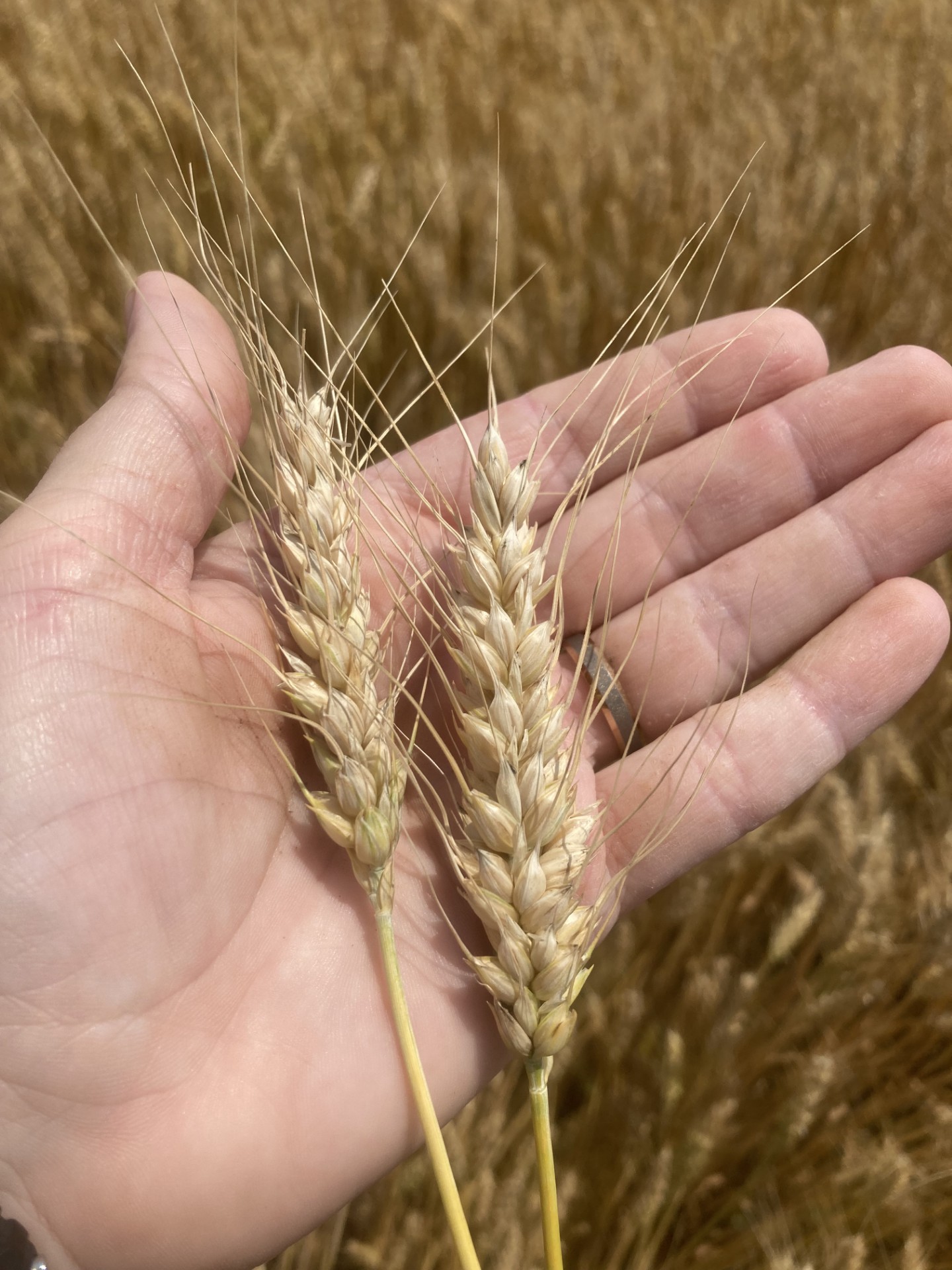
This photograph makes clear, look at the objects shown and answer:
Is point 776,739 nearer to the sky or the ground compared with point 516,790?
nearer to the ground

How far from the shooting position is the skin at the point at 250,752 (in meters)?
1.25

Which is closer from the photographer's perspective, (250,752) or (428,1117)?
(428,1117)

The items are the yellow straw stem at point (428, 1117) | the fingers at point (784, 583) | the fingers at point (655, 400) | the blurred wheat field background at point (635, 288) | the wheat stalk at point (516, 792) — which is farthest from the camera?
the fingers at point (655, 400)

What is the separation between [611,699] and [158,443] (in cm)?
85

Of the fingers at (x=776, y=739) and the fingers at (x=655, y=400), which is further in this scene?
the fingers at (x=655, y=400)

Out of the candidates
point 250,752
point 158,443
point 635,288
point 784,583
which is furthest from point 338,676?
point 635,288

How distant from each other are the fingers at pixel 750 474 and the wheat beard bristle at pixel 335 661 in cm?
46

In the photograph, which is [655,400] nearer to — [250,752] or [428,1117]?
[250,752]

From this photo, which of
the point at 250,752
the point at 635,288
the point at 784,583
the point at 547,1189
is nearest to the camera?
the point at 547,1189

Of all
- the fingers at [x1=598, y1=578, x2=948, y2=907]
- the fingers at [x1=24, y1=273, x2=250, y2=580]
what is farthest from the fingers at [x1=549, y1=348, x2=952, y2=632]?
the fingers at [x1=24, y1=273, x2=250, y2=580]

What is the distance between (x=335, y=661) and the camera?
140cm

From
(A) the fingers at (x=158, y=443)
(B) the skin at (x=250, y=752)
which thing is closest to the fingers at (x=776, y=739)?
(B) the skin at (x=250, y=752)

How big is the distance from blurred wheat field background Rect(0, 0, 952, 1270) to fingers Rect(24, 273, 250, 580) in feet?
1.53

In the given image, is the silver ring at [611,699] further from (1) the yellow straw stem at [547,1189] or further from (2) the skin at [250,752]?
(1) the yellow straw stem at [547,1189]
